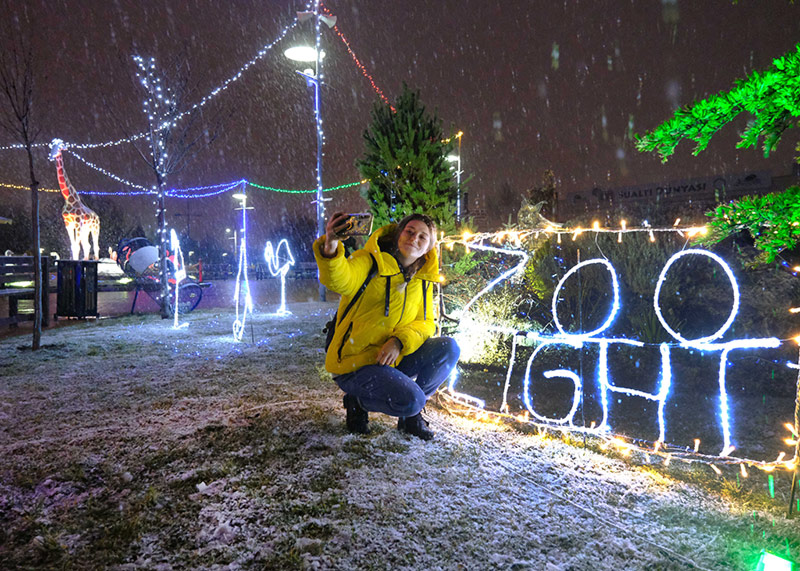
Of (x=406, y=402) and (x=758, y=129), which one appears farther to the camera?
(x=406, y=402)

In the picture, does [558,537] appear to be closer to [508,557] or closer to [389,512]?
[508,557]

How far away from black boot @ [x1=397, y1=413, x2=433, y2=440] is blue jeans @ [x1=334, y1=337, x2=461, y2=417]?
0.21 m

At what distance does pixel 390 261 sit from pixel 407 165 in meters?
3.90

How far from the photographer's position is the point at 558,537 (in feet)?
6.97

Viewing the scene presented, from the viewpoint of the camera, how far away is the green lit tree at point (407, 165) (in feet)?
21.3

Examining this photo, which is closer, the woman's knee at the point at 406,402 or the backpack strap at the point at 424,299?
the woman's knee at the point at 406,402

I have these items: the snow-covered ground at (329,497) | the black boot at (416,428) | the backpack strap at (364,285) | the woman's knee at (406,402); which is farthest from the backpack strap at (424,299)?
the snow-covered ground at (329,497)

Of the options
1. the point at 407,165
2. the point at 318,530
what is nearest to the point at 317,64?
the point at 407,165

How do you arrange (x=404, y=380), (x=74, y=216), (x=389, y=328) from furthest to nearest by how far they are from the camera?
(x=74, y=216) < (x=389, y=328) < (x=404, y=380)

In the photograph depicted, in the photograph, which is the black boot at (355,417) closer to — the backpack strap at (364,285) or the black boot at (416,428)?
the black boot at (416,428)

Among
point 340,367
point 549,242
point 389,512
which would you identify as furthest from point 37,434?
point 549,242

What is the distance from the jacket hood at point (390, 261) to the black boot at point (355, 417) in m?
0.95

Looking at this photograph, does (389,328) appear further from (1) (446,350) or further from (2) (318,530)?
(2) (318,530)

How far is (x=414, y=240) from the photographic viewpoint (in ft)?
9.73
